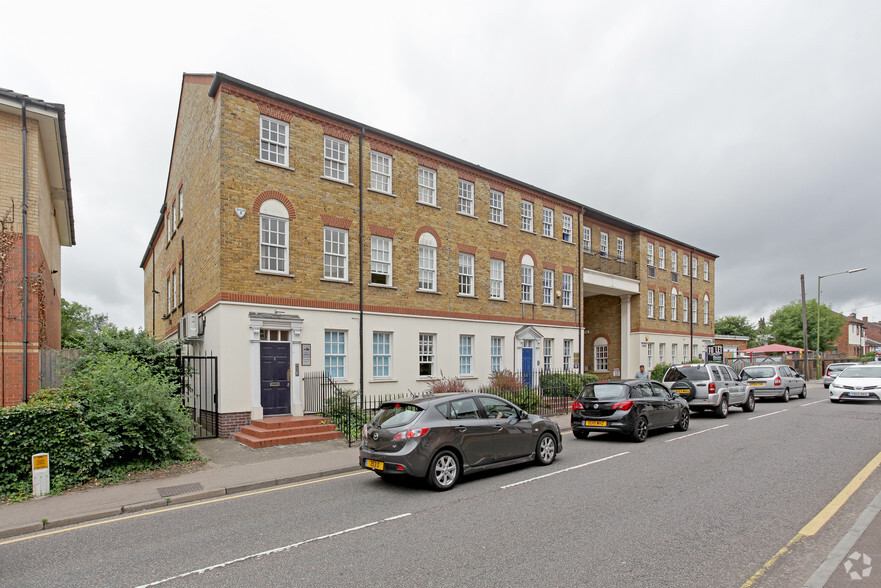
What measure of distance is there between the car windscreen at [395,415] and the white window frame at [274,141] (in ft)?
30.4

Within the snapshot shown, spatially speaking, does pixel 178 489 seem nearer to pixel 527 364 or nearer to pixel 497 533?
pixel 497 533

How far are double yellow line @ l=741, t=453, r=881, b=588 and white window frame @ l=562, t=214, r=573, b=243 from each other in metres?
18.0

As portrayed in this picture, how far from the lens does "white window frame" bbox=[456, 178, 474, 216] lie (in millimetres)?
21062

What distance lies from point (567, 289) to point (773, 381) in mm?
10172

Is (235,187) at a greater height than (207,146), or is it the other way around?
(207,146)

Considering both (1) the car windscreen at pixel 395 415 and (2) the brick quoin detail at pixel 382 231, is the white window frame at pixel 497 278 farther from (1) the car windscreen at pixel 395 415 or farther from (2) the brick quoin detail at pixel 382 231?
(1) the car windscreen at pixel 395 415

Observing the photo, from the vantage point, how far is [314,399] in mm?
15289

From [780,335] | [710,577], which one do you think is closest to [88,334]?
[710,577]

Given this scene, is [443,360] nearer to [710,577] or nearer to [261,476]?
[261,476]

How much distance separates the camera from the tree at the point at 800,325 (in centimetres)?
6644

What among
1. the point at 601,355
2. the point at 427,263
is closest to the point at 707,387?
the point at 427,263

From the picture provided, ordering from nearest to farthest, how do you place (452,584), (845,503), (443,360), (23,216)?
(452,584) → (845,503) → (23,216) → (443,360)

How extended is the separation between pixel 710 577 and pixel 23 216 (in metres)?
13.9

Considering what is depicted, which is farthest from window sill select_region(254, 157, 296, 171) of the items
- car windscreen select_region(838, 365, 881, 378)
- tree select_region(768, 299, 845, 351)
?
tree select_region(768, 299, 845, 351)
